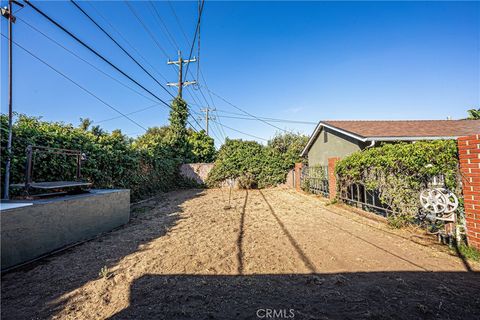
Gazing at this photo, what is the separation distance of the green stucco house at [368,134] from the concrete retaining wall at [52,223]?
32.2 ft

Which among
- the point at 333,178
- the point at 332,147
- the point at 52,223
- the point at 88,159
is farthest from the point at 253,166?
the point at 52,223

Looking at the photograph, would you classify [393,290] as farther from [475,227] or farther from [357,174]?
[357,174]

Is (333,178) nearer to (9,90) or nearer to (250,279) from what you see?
(250,279)

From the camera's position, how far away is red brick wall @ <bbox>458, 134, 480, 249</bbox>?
3084mm

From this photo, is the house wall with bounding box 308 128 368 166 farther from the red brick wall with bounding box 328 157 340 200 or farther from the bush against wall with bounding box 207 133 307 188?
the red brick wall with bounding box 328 157 340 200

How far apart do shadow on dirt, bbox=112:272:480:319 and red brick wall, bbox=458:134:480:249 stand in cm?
86

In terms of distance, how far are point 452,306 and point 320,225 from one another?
311 cm

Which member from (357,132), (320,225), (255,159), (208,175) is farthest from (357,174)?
(208,175)

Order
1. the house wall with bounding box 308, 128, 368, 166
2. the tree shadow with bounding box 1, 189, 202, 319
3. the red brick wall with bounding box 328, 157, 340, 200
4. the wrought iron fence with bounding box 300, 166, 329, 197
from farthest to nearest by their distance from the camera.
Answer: the house wall with bounding box 308, 128, 368, 166 < the wrought iron fence with bounding box 300, 166, 329, 197 < the red brick wall with bounding box 328, 157, 340, 200 < the tree shadow with bounding box 1, 189, 202, 319

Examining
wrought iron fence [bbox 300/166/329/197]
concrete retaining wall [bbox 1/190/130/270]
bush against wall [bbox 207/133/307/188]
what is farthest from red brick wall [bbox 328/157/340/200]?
concrete retaining wall [bbox 1/190/130/270]

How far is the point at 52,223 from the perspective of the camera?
140 inches

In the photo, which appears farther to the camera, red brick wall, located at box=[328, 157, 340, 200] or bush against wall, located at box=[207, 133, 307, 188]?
bush against wall, located at box=[207, 133, 307, 188]

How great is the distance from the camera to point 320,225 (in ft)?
16.9

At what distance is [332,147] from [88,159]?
38.6ft
